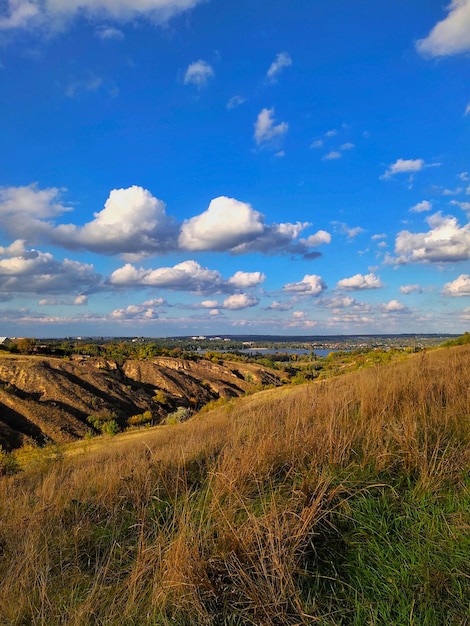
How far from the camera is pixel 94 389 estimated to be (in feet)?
341

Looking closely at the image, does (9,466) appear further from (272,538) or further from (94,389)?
(94,389)

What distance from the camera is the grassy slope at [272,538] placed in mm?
2604

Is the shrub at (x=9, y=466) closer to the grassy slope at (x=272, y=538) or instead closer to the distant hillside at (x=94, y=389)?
the grassy slope at (x=272, y=538)

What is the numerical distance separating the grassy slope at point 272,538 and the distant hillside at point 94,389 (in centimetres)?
6711

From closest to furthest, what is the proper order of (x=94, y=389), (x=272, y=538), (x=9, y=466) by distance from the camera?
(x=272, y=538), (x=9, y=466), (x=94, y=389)

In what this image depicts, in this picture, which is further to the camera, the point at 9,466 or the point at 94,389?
the point at 94,389

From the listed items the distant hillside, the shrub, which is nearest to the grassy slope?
the shrub

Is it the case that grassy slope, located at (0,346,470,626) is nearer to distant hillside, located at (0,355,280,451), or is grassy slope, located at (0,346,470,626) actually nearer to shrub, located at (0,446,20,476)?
shrub, located at (0,446,20,476)

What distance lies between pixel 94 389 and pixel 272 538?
108481mm

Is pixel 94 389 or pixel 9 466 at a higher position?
pixel 9 466

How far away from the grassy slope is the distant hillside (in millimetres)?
67106

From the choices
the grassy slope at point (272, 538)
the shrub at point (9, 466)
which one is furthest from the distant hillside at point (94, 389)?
the grassy slope at point (272, 538)

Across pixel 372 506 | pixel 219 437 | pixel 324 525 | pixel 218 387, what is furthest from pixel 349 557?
pixel 218 387

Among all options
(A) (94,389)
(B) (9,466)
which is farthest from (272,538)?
(A) (94,389)
